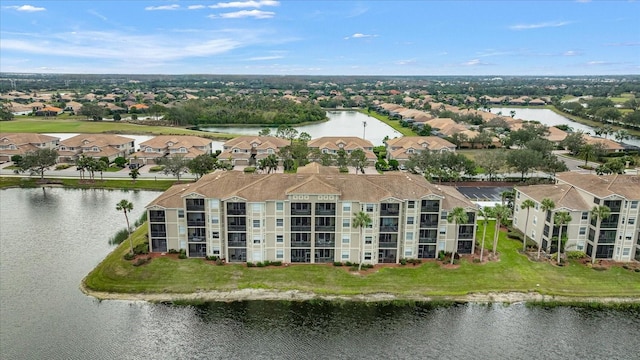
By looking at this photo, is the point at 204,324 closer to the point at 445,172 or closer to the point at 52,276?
the point at 52,276

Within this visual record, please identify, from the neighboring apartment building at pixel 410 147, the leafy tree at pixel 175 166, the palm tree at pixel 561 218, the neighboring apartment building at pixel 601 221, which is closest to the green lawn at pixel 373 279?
the neighboring apartment building at pixel 601 221

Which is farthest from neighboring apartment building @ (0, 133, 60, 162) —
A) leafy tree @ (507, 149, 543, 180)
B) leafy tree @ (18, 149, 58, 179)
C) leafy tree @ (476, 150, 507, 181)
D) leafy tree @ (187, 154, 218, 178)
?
leafy tree @ (507, 149, 543, 180)

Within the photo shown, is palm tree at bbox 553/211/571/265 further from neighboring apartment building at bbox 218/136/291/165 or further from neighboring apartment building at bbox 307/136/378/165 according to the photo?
neighboring apartment building at bbox 218/136/291/165

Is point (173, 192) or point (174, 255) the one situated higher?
point (173, 192)

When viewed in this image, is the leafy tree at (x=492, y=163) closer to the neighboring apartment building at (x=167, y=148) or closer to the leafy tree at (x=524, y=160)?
the leafy tree at (x=524, y=160)

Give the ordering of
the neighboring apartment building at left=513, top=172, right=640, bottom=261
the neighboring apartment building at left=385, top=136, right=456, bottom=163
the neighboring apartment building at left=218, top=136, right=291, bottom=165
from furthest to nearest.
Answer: the neighboring apartment building at left=385, top=136, right=456, bottom=163
the neighboring apartment building at left=218, top=136, right=291, bottom=165
the neighboring apartment building at left=513, top=172, right=640, bottom=261

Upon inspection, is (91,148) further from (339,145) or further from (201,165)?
(339,145)

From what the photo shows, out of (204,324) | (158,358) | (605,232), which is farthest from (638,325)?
(158,358)

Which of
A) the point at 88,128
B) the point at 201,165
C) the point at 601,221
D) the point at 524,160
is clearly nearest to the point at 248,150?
the point at 201,165
